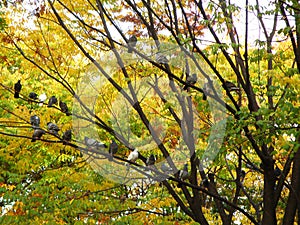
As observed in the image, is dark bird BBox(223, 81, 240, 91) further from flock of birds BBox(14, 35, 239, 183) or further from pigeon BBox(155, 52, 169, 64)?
pigeon BBox(155, 52, 169, 64)

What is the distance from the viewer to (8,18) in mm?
7766

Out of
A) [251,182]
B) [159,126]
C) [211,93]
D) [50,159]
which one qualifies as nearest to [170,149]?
[159,126]

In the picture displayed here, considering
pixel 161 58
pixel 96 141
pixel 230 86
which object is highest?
pixel 161 58

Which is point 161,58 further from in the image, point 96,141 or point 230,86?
point 96,141

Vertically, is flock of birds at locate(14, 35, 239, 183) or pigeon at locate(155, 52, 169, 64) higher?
pigeon at locate(155, 52, 169, 64)

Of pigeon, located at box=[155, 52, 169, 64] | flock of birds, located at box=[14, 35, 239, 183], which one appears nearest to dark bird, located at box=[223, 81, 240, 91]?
flock of birds, located at box=[14, 35, 239, 183]

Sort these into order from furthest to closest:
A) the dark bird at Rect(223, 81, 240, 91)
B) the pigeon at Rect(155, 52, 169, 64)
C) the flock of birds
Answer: the pigeon at Rect(155, 52, 169, 64) → the dark bird at Rect(223, 81, 240, 91) → the flock of birds

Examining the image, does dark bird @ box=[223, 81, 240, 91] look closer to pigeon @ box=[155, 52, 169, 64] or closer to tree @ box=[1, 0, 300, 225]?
tree @ box=[1, 0, 300, 225]

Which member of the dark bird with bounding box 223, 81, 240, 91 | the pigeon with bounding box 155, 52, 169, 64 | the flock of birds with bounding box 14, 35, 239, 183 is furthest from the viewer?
the pigeon with bounding box 155, 52, 169, 64

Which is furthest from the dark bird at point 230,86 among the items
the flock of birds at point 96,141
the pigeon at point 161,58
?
the pigeon at point 161,58

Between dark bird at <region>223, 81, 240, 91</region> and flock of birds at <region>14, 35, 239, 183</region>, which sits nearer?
flock of birds at <region>14, 35, 239, 183</region>

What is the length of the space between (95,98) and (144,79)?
3.33 ft

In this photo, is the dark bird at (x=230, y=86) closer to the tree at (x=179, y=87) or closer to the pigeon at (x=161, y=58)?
the tree at (x=179, y=87)

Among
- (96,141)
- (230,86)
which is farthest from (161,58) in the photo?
(96,141)
